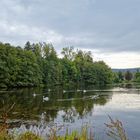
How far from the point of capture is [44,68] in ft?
312

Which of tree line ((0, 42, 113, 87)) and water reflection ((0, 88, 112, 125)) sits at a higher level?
tree line ((0, 42, 113, 87))

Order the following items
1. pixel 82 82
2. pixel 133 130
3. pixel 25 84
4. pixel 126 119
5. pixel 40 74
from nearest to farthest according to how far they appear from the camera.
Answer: pixel 133 130 → pixel 126 119 → pixel 25 84 → pixel 40 74 → pixel 82 82

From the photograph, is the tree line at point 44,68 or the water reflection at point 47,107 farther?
the tree line at point 44,68

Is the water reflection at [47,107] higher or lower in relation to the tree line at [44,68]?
lower

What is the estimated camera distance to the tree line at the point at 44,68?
72.4m

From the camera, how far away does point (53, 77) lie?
100000 mm

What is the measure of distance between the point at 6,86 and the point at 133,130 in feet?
173

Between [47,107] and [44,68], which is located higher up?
[44,68]

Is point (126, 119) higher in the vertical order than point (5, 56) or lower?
lower

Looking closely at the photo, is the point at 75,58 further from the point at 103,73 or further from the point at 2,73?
the point at 2,73

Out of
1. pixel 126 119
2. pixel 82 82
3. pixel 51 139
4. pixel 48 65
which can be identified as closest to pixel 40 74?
pixel 48 65

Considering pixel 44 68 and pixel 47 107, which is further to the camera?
pixel 44 68

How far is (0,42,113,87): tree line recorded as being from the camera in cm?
7237

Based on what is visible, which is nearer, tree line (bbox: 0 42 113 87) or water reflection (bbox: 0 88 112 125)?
water reflection (bbox: 0 88 112 125)
